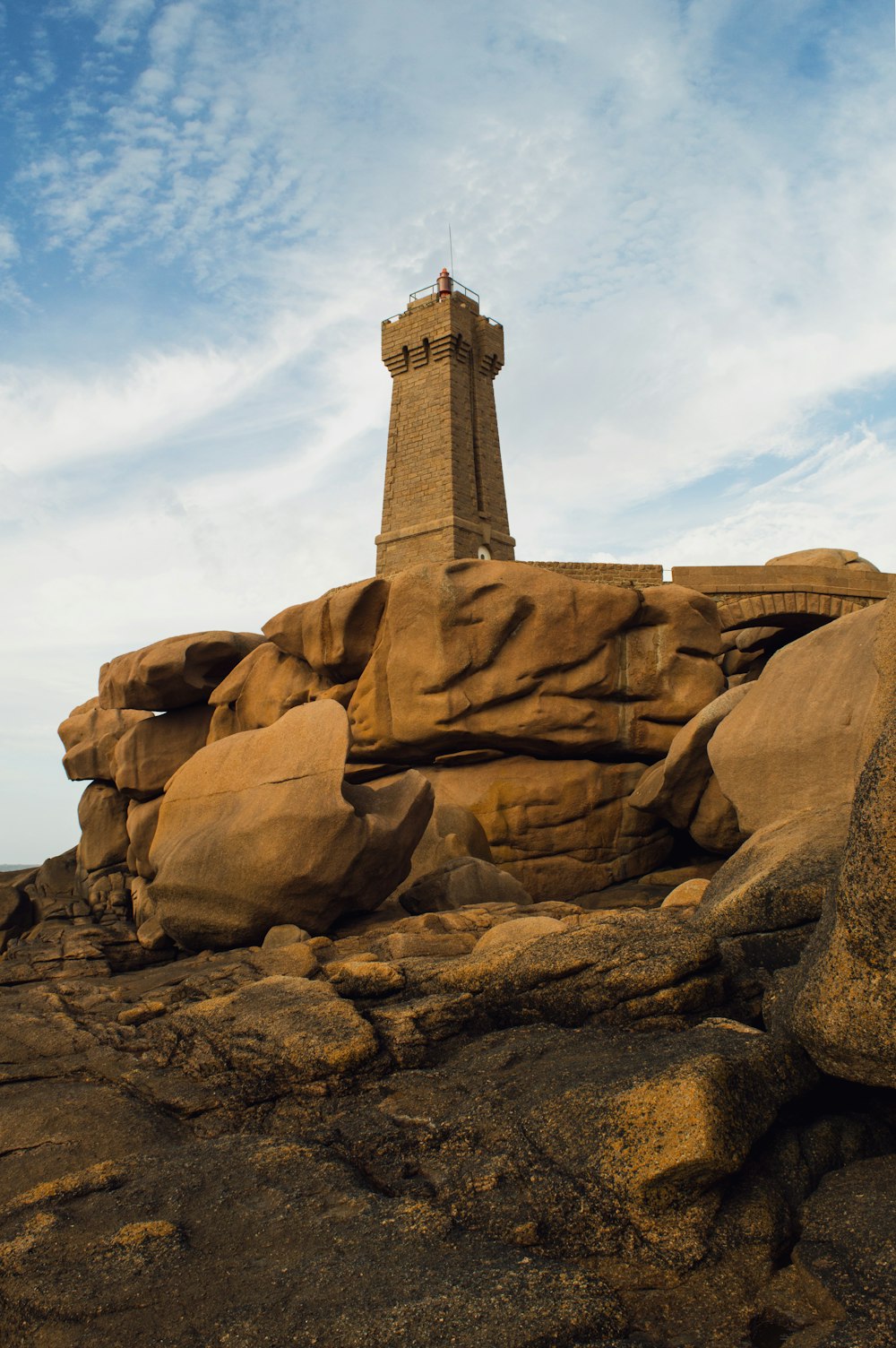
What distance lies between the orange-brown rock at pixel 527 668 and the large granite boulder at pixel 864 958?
33.7 ft

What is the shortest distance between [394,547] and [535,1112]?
27.3 meters

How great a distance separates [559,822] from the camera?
14383mm

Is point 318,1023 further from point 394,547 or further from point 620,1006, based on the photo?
point 394,547

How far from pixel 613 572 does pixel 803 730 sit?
11248 millimetres

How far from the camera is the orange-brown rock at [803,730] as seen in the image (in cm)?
764

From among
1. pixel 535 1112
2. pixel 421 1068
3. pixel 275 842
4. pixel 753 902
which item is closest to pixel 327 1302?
pixel 535 1112

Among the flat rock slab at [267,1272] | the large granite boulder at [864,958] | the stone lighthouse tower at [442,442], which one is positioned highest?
the stone lighthouse tower at [442,442]

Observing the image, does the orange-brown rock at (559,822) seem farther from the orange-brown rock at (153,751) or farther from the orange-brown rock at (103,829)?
the orange-brown rock at (103,829)

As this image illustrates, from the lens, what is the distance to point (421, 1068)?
520 centimetres

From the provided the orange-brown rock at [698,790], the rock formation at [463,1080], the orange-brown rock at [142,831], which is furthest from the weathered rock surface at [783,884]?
the orange-brown rock at [142,831]

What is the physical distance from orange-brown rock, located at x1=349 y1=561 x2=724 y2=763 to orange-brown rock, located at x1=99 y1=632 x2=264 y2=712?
3.66 meters

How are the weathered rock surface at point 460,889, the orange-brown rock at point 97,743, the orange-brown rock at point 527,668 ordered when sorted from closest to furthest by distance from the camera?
the weathered rock surface at point 460,889 → the orange-brown rock at point 527,668 → the orange-brown rock at point 97,743

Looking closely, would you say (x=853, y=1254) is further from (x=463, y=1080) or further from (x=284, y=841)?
(x=284, y=841)

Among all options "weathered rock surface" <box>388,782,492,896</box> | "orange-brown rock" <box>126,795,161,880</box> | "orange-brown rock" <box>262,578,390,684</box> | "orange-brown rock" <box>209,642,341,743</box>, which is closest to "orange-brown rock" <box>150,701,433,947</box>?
"weathered rock surface" <box>388,782,492,896</box>
